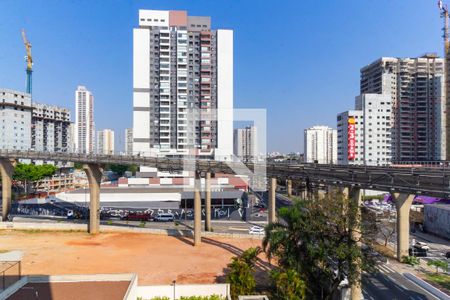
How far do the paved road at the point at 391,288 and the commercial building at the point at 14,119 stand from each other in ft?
240

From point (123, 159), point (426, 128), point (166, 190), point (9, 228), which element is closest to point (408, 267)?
point (123, 159)

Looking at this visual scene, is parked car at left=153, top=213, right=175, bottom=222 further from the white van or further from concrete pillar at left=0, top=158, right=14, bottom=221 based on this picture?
concrete pillar at left=0, top=158, right=14, bottom=221

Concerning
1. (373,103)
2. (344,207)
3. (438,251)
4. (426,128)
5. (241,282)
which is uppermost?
(373,103)

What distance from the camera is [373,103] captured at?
3063 inches

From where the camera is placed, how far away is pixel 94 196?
119 ft

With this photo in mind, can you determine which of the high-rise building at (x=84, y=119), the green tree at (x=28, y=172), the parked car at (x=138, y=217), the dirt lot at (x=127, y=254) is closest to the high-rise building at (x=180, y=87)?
the green tree at (x=28, y=172)

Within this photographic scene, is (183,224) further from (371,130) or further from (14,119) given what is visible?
(371,130)

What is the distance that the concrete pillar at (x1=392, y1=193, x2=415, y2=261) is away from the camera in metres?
23.8

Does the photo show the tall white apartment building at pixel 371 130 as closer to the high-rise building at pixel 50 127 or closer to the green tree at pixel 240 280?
the green tree at pixel 240 280

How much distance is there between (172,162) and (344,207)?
74.2 feet

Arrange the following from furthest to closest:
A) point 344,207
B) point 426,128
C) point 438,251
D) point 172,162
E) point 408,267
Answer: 1. point 426,128
2. point 172,162
3. point 438,251
4. point 408,267
5. point 344,207

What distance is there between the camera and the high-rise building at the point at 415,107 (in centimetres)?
8462

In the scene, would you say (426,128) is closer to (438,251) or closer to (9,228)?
(438,251)

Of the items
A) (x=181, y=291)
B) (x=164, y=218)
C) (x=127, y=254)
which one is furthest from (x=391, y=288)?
(x=164, y=218)
